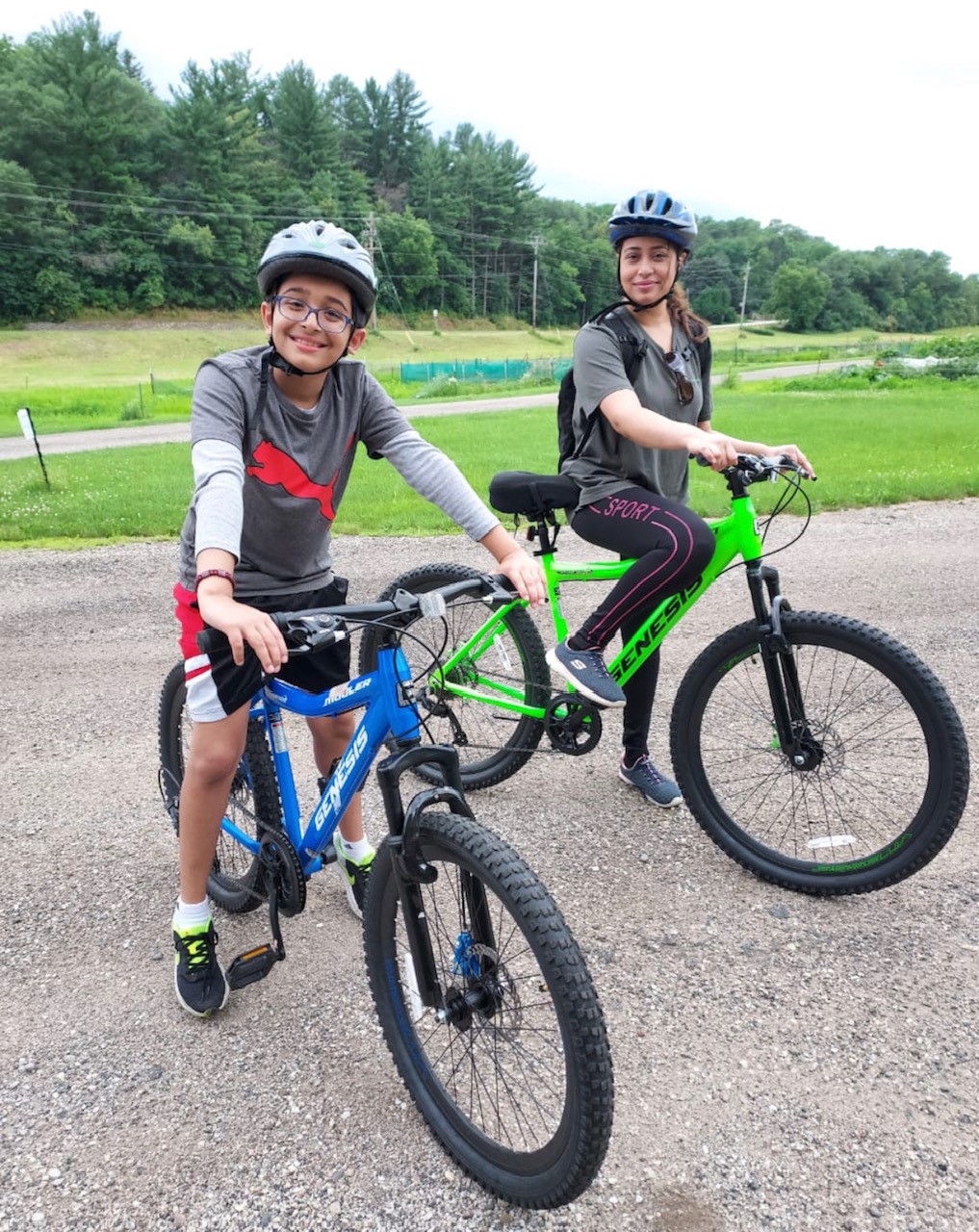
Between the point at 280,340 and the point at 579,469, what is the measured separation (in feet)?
5.01

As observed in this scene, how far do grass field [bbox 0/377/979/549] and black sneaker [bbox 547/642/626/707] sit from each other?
5385 mm

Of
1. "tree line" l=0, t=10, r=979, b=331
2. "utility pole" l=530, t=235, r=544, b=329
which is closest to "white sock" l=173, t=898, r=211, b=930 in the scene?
"tree line" l=0, t=10, r=979, b=331

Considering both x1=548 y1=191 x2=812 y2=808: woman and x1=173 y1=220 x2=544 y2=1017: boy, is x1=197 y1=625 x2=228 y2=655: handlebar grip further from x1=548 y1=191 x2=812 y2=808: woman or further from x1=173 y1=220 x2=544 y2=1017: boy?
x1=548 y1=191 x2=812 y2=808: woman

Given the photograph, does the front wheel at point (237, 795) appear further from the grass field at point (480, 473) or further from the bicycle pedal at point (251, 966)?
the grass field at point (480, 473)

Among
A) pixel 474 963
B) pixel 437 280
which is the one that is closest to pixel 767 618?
pixel 474 963

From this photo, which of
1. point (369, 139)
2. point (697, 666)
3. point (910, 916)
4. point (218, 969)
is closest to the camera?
point (218, 969)

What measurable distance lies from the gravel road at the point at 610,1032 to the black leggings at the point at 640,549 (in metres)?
0.93

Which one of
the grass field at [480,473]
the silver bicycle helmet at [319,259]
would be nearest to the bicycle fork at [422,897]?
the silver bicycle helmet at [319,259]

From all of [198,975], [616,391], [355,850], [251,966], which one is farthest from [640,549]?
[198,975]

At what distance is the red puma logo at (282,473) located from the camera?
2.48 m

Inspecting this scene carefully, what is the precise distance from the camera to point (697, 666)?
11.1 feet

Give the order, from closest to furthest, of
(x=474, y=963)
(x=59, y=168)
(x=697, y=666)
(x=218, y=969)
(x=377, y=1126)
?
(x=474, y=963) < (x=377, y=1126) < (x=218, y=969) < (x=697, y=666) < (x=59, y=168)

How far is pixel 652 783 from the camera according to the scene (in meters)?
3.94

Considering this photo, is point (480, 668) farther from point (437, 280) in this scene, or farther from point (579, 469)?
point (437, 280)
